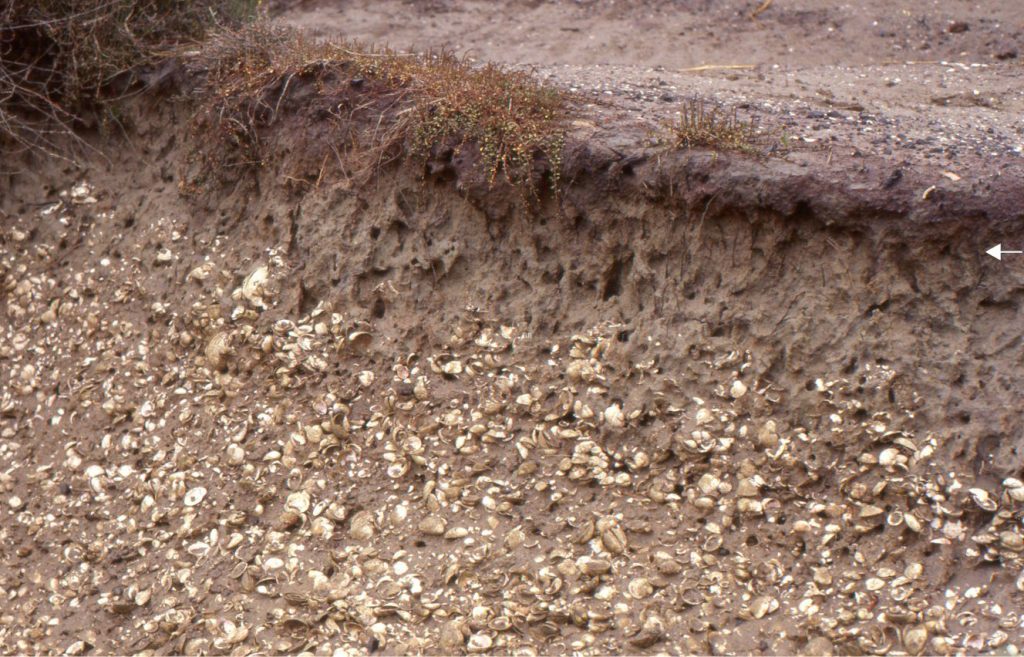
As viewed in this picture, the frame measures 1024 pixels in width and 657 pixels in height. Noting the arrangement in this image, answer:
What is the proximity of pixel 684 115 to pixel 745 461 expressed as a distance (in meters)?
1.42

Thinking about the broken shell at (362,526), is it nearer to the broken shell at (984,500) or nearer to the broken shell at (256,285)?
the broken shell at (256,285)

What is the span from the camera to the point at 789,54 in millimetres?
6508

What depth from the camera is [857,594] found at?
3684 millimetres

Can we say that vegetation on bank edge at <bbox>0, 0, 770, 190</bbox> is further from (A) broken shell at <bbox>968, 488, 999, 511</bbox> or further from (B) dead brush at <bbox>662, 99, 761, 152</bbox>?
(A) broken shell at <bbox>968, 488, 999, 511</bbox>

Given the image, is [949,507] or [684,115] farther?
[684,115]

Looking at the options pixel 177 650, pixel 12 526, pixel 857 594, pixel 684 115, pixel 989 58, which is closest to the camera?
pixel 857 594

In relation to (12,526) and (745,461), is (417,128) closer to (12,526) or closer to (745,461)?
(745,461)

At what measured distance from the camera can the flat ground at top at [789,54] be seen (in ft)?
14.6

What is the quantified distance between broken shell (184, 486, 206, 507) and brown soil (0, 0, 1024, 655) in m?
0.02

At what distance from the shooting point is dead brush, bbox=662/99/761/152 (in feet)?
13.7

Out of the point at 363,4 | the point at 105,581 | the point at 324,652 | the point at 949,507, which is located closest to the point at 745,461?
the point at 949,507

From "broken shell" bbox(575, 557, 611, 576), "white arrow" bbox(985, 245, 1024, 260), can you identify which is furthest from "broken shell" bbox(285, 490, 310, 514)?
"white arrow" bbox(985, 245, 1024, 260)

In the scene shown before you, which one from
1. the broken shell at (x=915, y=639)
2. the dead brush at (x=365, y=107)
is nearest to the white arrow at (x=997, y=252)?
the broken shell at (x=915, y=639)

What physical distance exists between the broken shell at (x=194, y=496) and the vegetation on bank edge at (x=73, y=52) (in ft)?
6.68
